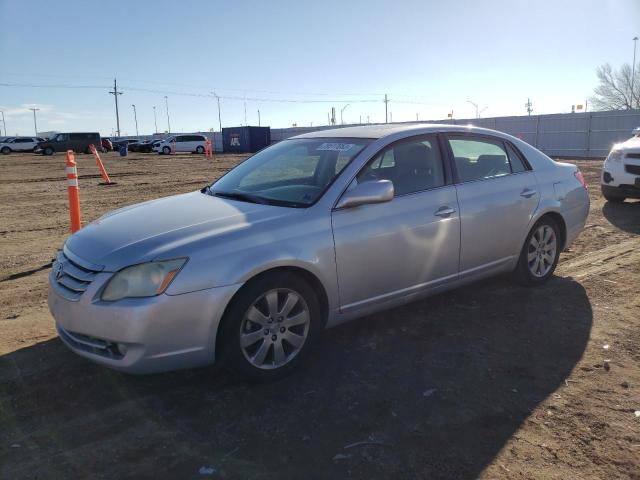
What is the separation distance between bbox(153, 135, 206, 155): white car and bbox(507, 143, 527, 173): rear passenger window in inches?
1703

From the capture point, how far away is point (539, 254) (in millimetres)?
5289

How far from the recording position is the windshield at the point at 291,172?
398cm

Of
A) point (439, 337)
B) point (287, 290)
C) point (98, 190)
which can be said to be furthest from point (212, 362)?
point (98, 190)

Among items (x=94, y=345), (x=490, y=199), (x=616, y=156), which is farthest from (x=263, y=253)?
(x=616, y=156)

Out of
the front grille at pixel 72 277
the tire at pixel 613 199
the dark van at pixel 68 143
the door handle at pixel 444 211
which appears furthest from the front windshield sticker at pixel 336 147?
the dark van at pixel 68 143

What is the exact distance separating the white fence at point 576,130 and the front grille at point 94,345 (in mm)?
28870

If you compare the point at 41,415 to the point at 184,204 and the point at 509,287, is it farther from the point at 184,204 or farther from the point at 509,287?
the point at 509,287

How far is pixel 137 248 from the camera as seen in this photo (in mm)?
3264

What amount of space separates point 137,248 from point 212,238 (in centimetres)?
45

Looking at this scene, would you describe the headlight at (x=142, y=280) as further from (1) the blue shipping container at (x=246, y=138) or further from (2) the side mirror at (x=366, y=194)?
(1) the blue shipping container at (x=246, y=138)

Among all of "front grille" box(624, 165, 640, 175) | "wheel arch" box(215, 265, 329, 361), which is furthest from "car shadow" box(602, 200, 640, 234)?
"wheel arch" box(215, 265, 329, 361)

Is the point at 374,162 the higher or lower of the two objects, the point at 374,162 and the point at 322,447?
the higher

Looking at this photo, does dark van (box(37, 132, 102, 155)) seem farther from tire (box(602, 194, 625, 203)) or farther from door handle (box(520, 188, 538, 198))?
door handle (box(520, 188, 538, 198))

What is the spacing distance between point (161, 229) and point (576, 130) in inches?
1213
